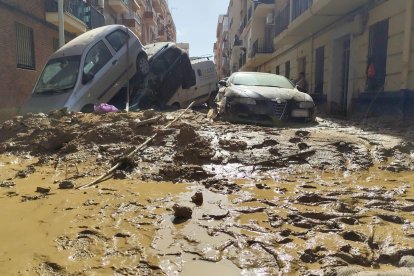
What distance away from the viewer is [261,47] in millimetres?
29719

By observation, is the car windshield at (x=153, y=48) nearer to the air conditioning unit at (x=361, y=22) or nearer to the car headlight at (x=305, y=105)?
the car headlight at (x=305, y=105)

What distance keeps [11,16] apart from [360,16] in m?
11.3

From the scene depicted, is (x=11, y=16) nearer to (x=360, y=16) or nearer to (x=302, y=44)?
(x=360, y=16)

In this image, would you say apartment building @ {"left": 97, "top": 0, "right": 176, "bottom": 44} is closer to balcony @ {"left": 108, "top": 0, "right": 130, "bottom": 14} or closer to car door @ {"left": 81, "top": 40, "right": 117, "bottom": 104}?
balcony @ {"left": 108, "top": 0, "right": 130, "bottom": 14}

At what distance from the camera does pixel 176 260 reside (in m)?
2.54

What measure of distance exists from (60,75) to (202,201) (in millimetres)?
7617

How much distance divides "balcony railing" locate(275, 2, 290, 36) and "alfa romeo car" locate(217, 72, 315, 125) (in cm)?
1392

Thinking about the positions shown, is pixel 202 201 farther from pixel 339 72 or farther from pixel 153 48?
pixel 339 72

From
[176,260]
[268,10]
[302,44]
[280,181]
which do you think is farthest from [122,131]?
[268,10]

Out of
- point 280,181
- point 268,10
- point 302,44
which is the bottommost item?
point 280,181

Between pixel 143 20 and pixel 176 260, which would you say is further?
pixel 143 20

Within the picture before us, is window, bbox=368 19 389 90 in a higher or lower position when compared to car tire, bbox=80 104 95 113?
higher

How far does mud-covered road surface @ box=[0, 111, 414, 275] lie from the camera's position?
2549 mm

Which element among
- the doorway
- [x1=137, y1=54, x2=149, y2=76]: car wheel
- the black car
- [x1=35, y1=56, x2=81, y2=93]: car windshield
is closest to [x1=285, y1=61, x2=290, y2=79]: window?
the doorway
